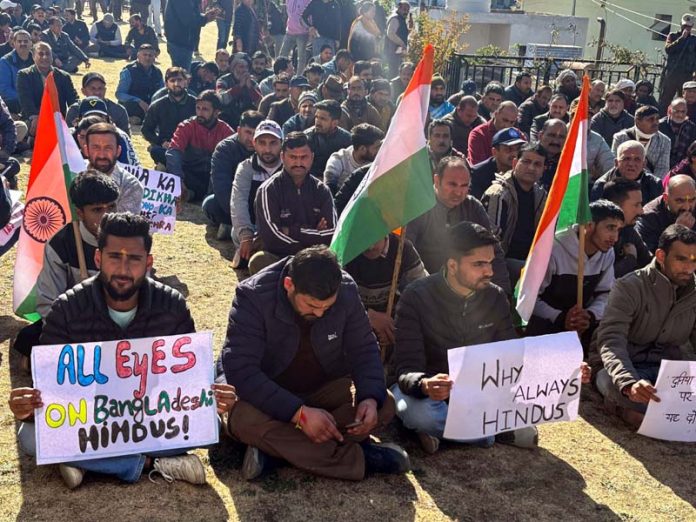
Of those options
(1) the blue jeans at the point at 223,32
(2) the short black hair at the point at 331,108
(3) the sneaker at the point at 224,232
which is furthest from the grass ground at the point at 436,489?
(1) the blue jeans at the point at 223,32

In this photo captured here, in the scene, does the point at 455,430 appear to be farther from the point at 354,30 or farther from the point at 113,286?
the point at 354,30

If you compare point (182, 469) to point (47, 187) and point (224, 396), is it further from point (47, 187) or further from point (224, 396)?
point (47, 187)

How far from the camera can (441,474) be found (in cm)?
508

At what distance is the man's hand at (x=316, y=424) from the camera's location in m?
4.64

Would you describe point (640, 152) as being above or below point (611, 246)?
above

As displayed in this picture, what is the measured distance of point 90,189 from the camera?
18.8 ft

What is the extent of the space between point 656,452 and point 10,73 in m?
12.2

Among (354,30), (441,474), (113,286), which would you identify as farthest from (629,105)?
(113,286)

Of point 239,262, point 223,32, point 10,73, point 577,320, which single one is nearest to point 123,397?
point 577,320

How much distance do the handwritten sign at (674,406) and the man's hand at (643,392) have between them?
0.03 meters

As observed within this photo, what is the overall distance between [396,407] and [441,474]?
540 millimetres

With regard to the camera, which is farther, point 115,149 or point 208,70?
point 208,70

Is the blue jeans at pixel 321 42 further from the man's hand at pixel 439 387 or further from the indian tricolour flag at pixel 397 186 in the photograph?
the man's hand at pixel 439 387

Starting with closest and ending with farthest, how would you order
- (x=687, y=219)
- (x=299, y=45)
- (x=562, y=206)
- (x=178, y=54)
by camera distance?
(x=562, y=206), (x=687, y=219), (x=178, y=54), (x=299, y=45)
